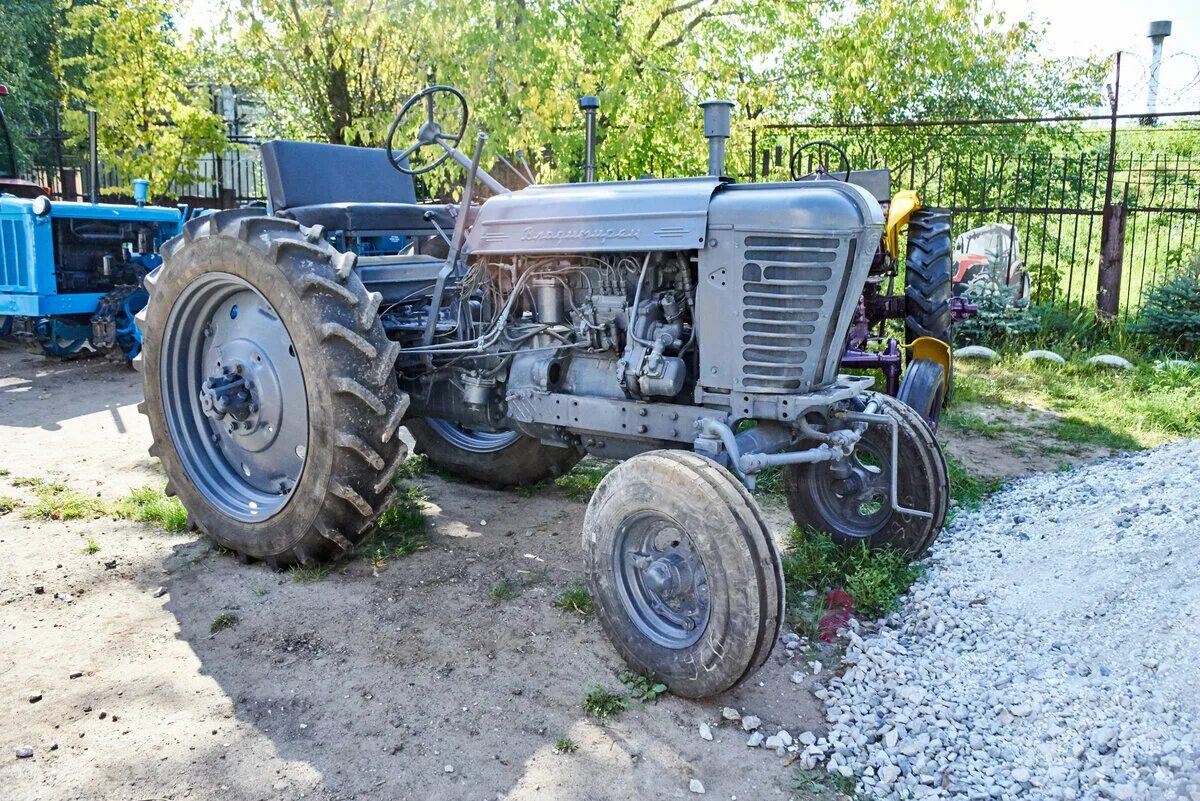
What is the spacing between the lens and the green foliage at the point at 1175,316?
8.92m

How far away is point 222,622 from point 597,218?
6.83 feet

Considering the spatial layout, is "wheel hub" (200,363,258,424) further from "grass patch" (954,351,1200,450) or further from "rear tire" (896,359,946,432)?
"grass patch" (954,351,1200,450)

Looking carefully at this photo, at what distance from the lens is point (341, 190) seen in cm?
535

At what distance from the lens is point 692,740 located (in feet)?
9.38

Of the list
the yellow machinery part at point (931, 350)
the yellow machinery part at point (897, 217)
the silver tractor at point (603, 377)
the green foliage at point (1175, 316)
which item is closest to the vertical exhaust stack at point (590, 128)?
the silver tractor at point (603, 377)

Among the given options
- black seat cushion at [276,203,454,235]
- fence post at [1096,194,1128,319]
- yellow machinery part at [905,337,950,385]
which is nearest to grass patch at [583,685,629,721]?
black seat cushion at [276,203,454,235]

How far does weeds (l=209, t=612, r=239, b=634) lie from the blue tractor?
590cm

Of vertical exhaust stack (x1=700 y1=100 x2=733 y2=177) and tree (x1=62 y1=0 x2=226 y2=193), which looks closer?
vertical exhaust stack (x1=700 y1=100 x2=733 y2=177)

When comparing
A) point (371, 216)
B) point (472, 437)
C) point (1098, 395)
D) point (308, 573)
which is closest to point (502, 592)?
point (308, 573)

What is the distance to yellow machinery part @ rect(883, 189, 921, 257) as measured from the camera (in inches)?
263

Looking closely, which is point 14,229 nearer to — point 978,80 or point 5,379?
point 5,379

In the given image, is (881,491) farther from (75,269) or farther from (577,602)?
(75,269)

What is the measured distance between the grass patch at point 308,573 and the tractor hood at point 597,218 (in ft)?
4.94

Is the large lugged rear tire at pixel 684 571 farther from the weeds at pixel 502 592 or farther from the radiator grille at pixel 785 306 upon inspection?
the weeds at pixel 502 592
